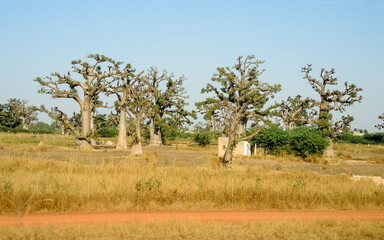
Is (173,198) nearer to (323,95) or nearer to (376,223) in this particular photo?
(376,223)

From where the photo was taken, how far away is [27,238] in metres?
9.44

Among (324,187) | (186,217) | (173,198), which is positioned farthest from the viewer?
(324,187)

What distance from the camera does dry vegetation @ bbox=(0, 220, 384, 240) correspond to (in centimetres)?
984

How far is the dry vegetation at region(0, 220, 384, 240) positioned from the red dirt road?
2.79 feet

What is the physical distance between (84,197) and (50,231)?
3.65 meters

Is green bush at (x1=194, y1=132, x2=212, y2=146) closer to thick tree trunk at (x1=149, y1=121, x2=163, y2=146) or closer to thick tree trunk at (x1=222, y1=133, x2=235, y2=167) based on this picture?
thick tree trunk at (x1=149, y1=121, x2=163, y2=146)

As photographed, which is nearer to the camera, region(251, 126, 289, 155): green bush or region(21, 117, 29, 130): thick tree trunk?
region(251, 126, 289, 155): green bush

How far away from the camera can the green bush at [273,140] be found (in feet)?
128

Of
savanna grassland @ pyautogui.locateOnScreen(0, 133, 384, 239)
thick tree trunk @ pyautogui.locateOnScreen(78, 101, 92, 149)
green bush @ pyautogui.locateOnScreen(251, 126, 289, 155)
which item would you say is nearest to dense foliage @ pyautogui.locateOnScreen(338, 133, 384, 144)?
green bush @ pyautogui.locateOnScreen(251, 126, 289, 155)

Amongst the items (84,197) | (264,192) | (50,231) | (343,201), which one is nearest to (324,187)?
(343,201)

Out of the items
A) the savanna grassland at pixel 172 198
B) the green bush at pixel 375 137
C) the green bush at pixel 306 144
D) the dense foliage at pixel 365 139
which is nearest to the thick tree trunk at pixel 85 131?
the green bush at pixel 306 144

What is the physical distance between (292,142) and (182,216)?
28034 millimetres

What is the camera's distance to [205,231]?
1062 cm

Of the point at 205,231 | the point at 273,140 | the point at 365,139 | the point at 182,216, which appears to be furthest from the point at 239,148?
the point at 365,139
